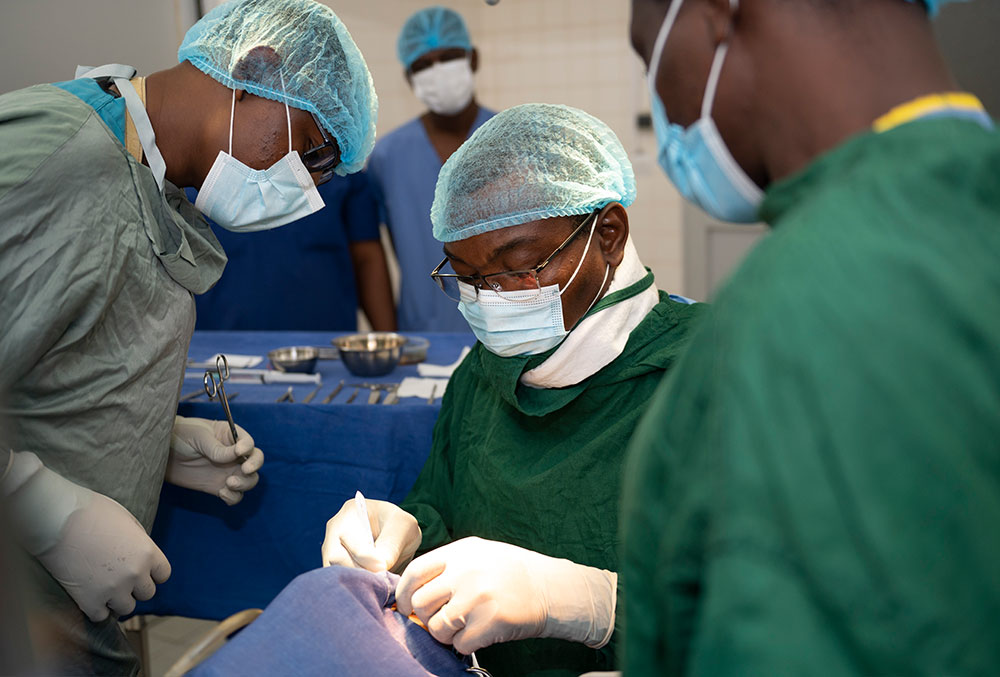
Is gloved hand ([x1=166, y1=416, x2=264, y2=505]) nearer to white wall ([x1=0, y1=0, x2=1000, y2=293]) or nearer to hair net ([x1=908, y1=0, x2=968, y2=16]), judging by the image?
hair net ([x1=908, y1=0, x2=968, y2=16])

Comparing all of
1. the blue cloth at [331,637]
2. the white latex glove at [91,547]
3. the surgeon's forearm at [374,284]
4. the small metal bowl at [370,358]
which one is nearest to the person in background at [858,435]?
the blue cloth at [331,637]

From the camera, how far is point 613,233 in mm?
1473

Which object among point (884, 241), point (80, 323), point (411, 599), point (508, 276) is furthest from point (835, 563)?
point (80, 323)

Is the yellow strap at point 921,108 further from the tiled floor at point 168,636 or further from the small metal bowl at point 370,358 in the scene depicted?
the small metal bowl at point 370,358

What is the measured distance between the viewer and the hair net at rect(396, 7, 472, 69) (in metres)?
3.42

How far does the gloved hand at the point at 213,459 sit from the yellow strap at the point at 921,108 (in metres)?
1.51

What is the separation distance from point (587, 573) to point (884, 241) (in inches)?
34.8

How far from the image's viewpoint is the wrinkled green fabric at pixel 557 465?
1.38 m

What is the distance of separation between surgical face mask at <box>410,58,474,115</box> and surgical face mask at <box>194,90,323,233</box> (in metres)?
2.00

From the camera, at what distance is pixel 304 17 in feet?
4.93

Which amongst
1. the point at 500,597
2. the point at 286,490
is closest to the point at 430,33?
the point at 286,490

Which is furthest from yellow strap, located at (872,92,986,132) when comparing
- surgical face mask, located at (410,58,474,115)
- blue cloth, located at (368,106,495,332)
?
surgical face mask, located at (410,58,474,115)

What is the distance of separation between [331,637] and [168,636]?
121 centimetres

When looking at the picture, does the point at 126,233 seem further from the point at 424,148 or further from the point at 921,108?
the point at 424,148
